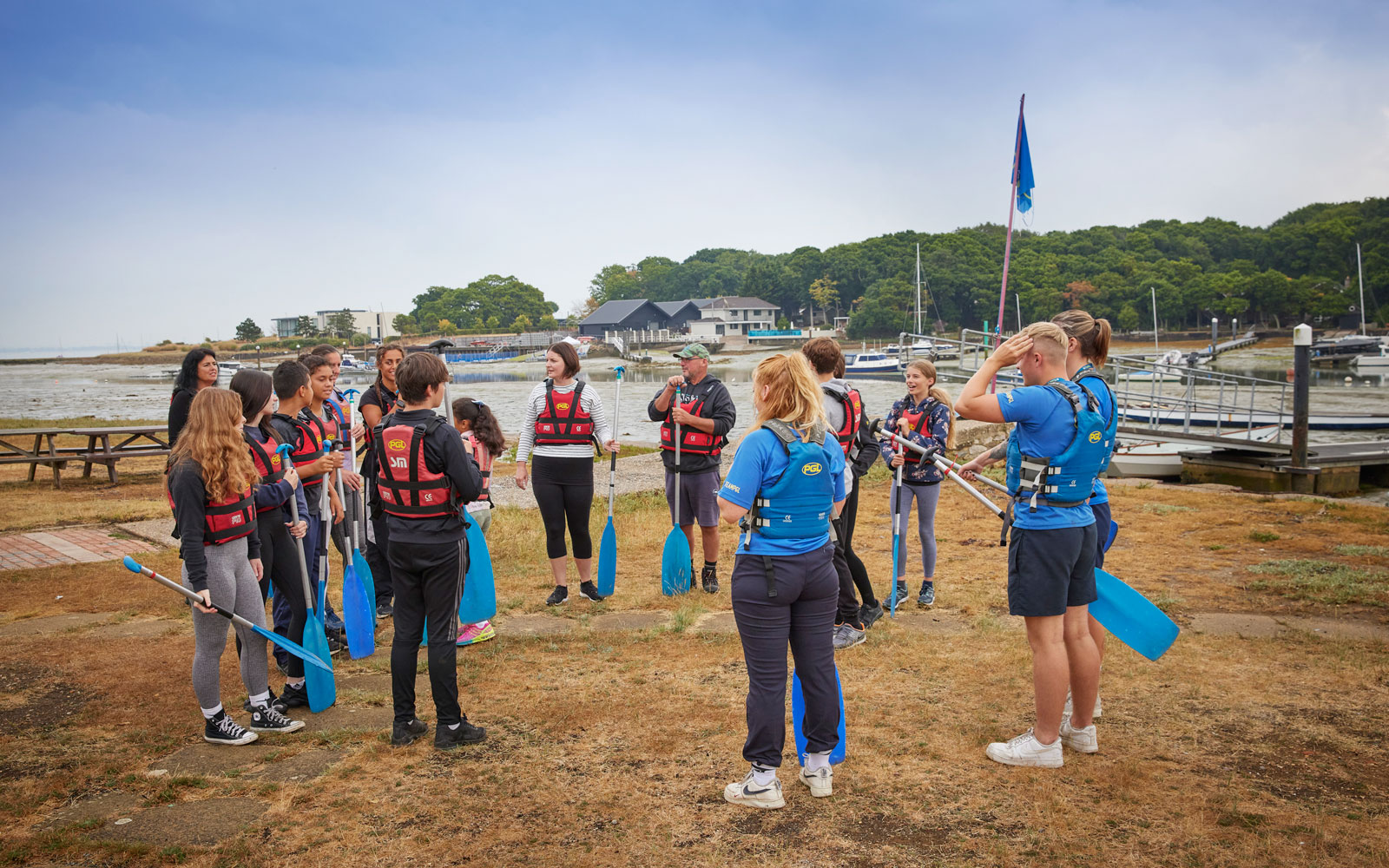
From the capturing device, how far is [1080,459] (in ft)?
11.3

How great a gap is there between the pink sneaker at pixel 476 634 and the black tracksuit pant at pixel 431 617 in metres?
1.46

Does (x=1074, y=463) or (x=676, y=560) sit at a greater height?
(x=1074, y=463)

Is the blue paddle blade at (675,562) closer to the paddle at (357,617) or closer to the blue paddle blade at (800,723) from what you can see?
the paddle at (357,617)

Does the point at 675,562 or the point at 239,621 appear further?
the point at 675,562

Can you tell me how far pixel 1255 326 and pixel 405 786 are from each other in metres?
90.8

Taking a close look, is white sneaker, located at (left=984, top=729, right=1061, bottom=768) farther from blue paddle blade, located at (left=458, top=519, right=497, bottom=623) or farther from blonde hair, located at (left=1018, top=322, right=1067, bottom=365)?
blue paddle blade, located at (left=458, top=519, right=497, bottom=623)

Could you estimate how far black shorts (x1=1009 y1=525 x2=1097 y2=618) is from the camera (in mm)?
3465

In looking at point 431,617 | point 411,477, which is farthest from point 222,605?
point 411,477

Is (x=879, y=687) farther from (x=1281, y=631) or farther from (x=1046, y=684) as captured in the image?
(x=1281, y=631)

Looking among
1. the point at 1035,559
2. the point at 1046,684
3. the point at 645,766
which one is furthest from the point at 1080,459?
the point at 645,766

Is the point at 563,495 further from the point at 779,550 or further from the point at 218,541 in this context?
the point at 779,550

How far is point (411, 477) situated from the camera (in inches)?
148

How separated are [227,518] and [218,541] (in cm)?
12

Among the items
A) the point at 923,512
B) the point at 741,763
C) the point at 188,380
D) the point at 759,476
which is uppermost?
the point at 188,380
